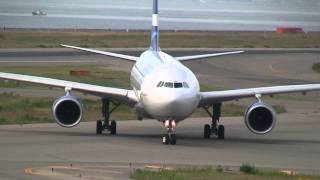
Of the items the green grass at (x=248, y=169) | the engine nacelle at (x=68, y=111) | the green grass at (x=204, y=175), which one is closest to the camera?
the green grass at (x=204, y=175)

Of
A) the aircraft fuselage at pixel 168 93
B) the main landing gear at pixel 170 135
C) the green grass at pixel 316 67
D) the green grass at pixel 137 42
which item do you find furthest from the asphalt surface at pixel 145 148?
the green grass at pixel 137 42

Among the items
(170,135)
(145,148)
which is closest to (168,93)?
(170,135)

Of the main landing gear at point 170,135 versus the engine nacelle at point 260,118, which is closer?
the main landing gear at point 170,135

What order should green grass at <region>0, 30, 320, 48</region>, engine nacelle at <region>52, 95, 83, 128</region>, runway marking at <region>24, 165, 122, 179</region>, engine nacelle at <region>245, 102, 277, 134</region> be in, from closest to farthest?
runway marking at <region>24, 165, 122, 179</region> → engine nacelle at <region>245, 102, 277, 134</region> → engine nacelle at <region>52, 95, 83, 128</region> → green grass at <region>0, 30, 320, 48</region>

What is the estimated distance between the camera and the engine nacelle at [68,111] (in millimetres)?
35000

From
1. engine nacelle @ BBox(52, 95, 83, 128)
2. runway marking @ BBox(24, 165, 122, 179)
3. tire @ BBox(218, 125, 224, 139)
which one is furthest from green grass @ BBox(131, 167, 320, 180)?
tire @ BBox(218, 125, 224, 139)

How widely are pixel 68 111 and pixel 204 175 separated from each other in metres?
12.1

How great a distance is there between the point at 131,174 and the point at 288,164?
6.24 m

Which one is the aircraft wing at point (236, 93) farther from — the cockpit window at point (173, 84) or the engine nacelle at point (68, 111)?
the engine nacelle at point (68, 111)

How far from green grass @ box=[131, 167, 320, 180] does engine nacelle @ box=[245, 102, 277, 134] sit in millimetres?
9468

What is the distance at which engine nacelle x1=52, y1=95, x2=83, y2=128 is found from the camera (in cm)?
3500

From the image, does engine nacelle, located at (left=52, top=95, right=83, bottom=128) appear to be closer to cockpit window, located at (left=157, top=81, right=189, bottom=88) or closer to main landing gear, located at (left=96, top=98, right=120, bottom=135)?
main landing gear, located at (left=96, top=98, right=120, bottom=135)

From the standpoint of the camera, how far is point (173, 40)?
131625mm

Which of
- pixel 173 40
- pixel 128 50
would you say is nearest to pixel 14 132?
pixel 128 50
